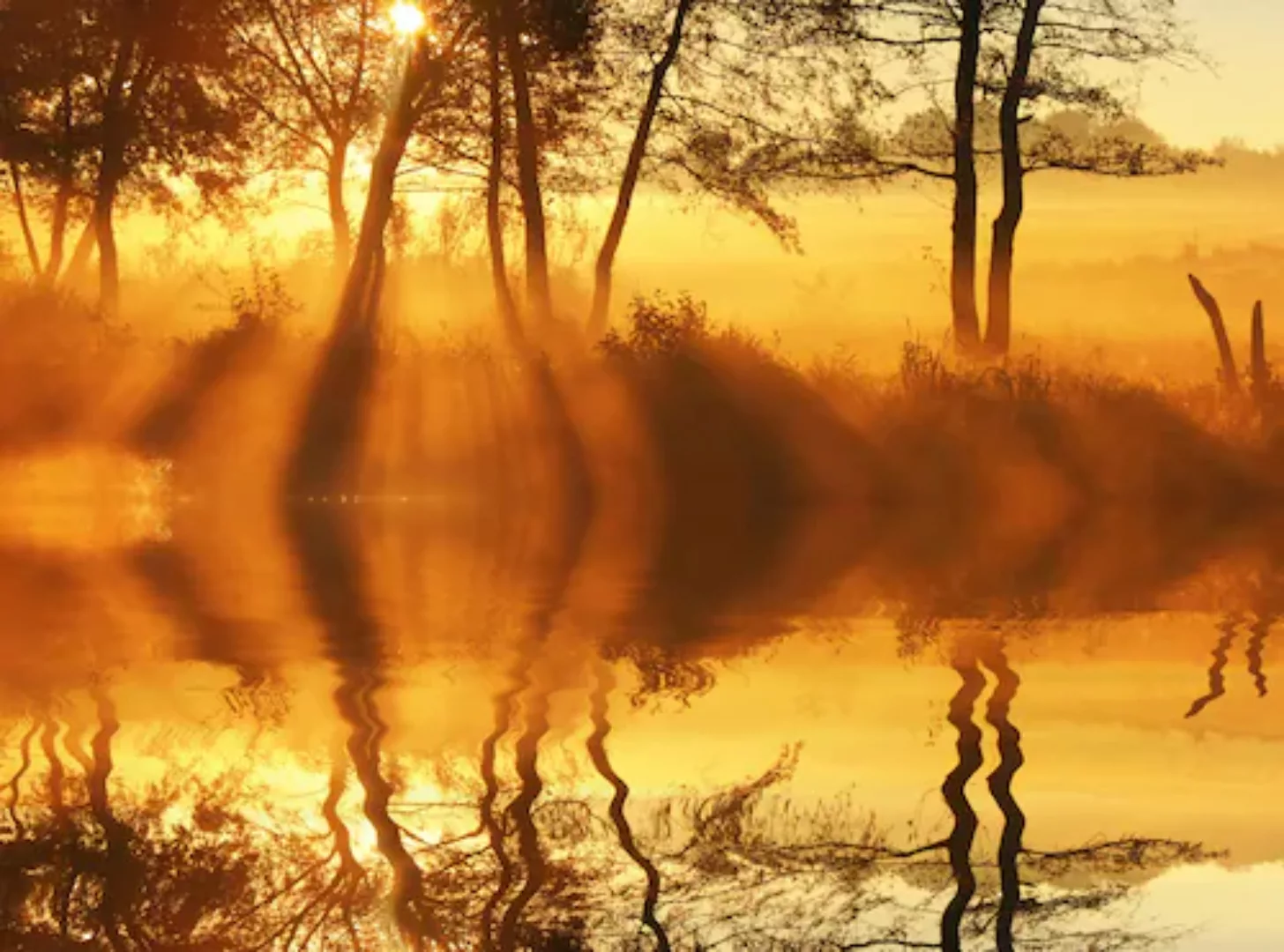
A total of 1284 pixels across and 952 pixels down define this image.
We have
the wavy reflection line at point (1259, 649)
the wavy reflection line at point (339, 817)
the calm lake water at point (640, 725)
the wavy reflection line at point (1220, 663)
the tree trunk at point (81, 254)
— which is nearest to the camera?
the calm lake water at point (640, 725)

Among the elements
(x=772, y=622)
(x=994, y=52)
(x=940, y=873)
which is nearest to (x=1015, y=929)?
(x=940, y=873)

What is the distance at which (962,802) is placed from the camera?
983 centimetres

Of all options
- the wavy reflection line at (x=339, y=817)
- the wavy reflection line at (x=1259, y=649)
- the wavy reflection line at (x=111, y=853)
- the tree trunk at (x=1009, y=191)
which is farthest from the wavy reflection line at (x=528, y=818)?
the tree trunk at (x=1009, y=191)

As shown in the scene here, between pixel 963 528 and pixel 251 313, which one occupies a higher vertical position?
pixel 251 313

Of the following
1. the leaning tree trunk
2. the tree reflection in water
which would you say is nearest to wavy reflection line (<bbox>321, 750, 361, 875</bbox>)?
the tree reflection in water

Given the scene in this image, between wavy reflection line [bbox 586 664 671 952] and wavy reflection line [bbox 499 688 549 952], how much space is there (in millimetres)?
247

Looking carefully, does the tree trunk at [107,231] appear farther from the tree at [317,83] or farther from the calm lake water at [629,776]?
the calm lake water at [629,776]

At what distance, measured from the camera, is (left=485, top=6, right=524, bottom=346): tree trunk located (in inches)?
1435

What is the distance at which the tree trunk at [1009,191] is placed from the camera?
113ft

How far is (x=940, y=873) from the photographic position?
856 cm

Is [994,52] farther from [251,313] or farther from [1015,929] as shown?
[1015,929]

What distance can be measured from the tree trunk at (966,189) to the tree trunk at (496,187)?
6.08 m

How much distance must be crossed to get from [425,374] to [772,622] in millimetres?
15128

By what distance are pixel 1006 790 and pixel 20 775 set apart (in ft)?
12.7
